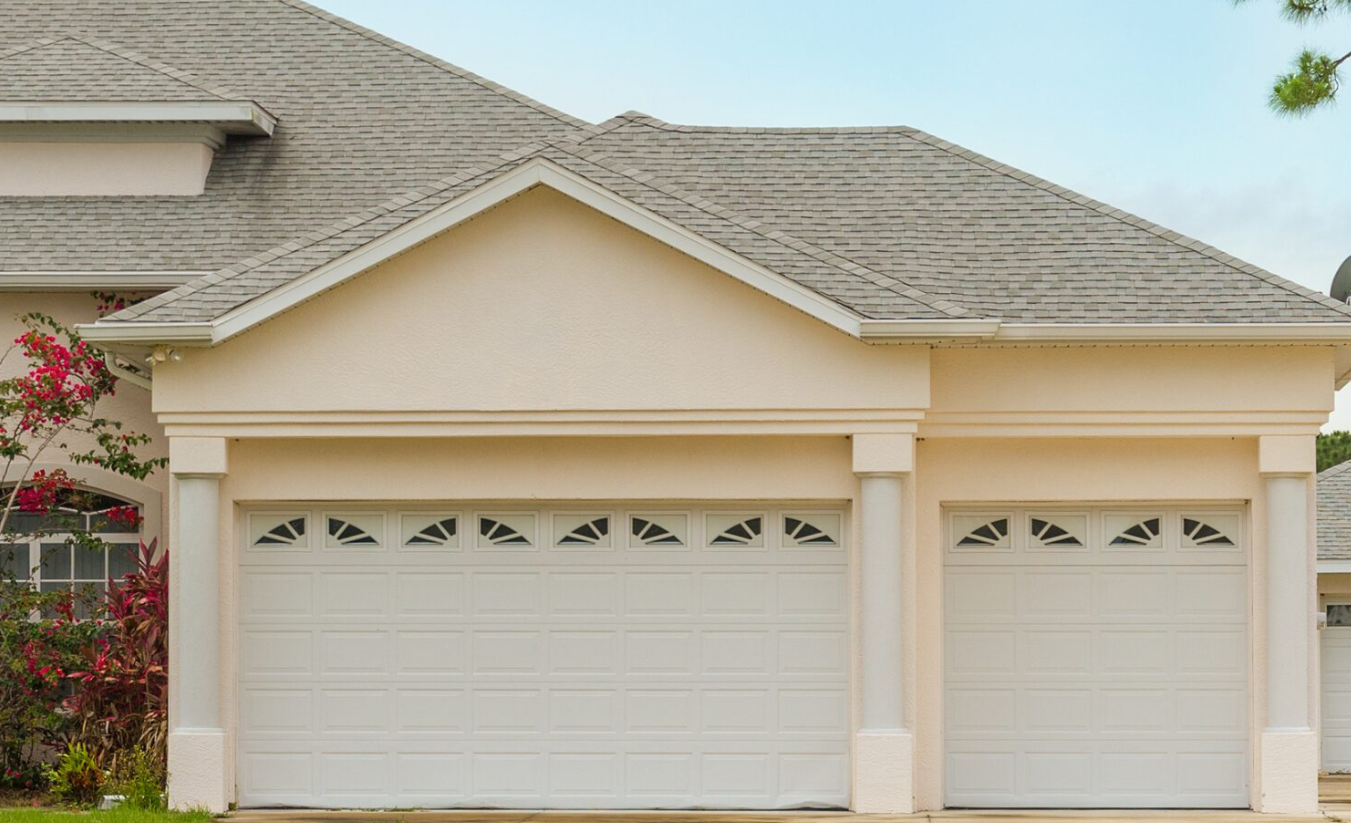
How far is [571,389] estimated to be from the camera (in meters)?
12.9

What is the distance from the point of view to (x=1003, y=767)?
45.1 feet

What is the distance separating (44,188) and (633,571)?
25.8 ft

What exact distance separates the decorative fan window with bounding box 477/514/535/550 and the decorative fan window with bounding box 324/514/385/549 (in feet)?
2.74

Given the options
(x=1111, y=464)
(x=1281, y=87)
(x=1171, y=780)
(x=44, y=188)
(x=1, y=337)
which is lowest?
(x=1171, y=780)

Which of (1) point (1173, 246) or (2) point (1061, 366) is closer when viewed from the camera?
(2) point (1061, 366)

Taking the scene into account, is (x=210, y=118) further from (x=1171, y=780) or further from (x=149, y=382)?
(x=1171, y=780)

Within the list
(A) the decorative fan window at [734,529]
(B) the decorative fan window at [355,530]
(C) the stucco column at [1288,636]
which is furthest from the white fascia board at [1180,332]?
(B) the decorative fan window at [355,530]

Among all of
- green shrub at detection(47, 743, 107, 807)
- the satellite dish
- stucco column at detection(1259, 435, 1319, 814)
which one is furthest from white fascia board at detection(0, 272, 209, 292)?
the satellite dish

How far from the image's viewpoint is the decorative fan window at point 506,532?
13.6 metres

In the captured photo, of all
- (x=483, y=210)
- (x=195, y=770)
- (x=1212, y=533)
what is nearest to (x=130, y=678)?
(x=195, y=770)

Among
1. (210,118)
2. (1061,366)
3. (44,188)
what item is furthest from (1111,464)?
(44,188)

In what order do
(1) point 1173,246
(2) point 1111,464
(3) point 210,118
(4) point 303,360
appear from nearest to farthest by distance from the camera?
(4) point 303,360 < (2) point 1111,464 < (1) point 1173,246 < (3) point 210,118

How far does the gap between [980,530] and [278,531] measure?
5879 millimetres

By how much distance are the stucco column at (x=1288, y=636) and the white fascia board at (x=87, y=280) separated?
9.76 meters
